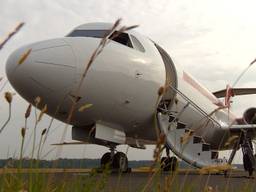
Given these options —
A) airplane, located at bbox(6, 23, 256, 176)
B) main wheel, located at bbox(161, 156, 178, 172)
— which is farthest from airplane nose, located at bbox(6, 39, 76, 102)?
main wheel, located at bbox(161, 156, 178, 172)

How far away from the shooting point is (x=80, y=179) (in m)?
2.29

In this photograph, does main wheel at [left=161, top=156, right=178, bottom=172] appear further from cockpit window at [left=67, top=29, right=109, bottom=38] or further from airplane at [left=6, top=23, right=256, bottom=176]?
cockpit window at [left=67, top=29, right=109, bottom=38]

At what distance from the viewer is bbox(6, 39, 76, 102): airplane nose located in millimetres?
7855

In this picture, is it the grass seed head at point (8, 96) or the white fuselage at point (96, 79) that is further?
the white fuselage at point (96, 79)

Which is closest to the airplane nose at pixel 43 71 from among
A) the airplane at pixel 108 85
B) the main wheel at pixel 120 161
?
the airplane at pixel 108 85

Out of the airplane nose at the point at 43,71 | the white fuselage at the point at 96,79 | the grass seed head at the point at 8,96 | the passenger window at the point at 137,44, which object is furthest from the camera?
the passenger window at the point at 137,44

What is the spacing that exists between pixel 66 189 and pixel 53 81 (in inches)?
229

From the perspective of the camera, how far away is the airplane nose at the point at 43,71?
7.86 meters

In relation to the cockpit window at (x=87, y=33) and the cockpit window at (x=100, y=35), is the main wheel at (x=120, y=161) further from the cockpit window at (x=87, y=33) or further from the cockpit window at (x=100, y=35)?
the cockpit window at (x=87, y=33)

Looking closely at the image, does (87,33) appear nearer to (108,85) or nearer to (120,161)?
(108,85)

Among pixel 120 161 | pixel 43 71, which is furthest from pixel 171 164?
pixel 120 161

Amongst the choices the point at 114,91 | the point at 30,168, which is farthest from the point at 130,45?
the point at 30,168

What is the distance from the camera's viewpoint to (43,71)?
25.8 ft

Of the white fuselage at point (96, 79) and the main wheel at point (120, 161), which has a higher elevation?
the white fuselage at point (96, 79)
